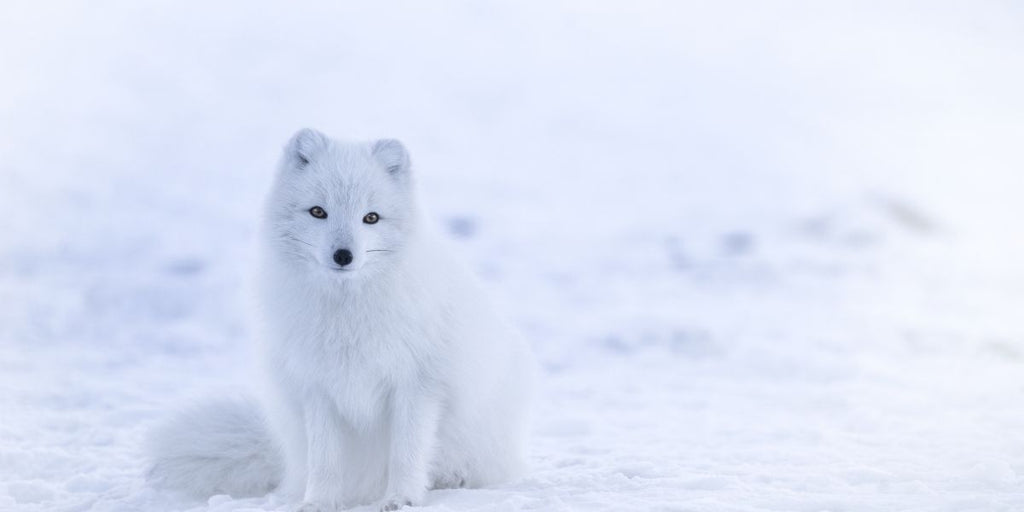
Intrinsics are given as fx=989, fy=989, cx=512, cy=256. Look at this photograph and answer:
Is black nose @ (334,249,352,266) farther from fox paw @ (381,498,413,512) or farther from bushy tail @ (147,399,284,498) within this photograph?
bushy tail @ (147,399,284,498)

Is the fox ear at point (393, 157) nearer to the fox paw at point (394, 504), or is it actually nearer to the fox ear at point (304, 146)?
the fox ear at point (304, 146)

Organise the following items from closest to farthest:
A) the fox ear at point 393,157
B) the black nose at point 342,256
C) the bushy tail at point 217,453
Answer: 1. the black nose at point 342,256
2. the fox ear at point 393,157
3. the bushy tail at point 217,453

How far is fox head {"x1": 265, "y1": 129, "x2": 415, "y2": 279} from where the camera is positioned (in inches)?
116

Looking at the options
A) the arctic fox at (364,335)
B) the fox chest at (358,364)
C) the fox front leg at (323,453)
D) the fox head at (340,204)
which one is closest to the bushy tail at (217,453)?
the arctic fox at (364,335)

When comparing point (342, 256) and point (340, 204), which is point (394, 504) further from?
point (340, 204)

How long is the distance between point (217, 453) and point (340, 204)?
1141mm

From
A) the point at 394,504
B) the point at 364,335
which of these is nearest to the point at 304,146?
the point at 364,335

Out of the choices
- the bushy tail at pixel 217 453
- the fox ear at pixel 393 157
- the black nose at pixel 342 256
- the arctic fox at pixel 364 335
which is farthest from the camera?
the bushy tail at pixel 217 453

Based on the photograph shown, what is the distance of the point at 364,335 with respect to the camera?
3090mm

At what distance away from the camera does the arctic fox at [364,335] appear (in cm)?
304

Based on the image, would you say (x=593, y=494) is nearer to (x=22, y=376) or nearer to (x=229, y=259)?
(x=22, y=376)

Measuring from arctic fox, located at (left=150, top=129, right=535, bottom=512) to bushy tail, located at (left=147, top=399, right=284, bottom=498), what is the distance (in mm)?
236

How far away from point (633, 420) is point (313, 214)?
2870mm

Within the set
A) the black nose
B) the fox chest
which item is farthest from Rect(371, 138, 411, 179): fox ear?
the fox chest
